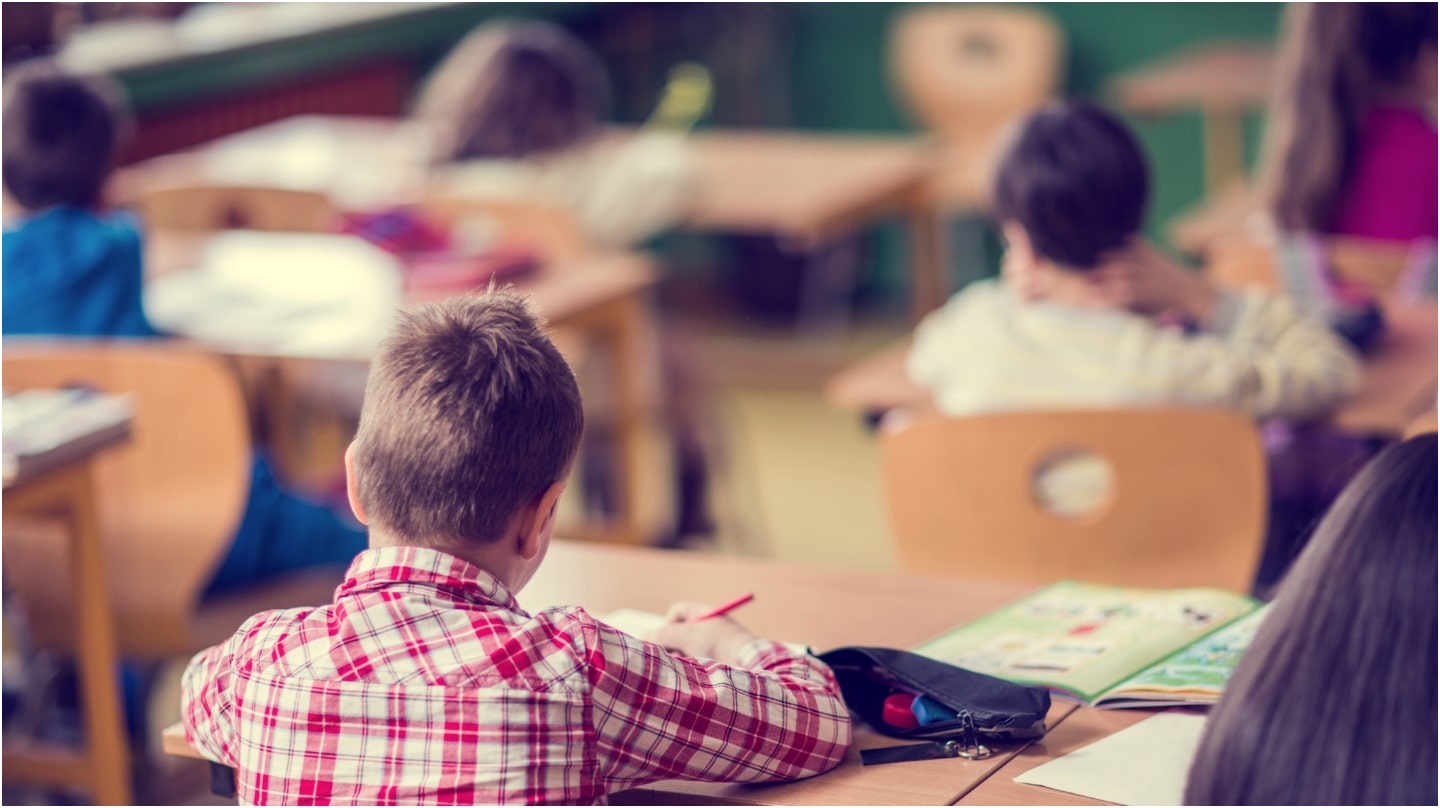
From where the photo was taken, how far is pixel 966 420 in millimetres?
1893

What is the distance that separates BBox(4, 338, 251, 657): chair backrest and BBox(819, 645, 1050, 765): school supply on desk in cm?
119

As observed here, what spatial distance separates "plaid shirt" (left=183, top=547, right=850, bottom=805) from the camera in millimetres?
1105

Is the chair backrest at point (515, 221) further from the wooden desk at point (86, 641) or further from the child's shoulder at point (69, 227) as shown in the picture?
the wooden desk at point (86, 641)

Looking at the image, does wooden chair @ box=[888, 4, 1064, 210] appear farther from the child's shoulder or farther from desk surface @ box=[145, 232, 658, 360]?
the child's shoulder

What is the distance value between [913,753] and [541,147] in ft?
8.63

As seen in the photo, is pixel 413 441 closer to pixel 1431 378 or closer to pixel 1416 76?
pixel 1431 378

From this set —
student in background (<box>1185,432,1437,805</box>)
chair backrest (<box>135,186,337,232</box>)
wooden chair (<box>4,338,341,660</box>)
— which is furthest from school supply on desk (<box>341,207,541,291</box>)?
student in background (<box>1185,432,1437,805</box>)

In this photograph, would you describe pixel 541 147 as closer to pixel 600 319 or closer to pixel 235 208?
pixel 235 208

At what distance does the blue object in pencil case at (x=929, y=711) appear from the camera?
1274 millimetres

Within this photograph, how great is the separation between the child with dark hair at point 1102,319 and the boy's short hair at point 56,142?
1.34 metres

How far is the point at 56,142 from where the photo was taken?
2672mm

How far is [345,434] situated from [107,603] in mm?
1435

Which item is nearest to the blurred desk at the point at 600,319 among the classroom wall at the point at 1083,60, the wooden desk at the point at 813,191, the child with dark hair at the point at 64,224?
the child with dark hair at the point at 64,224

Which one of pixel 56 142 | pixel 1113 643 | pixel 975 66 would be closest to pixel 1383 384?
pixel 1113 643
